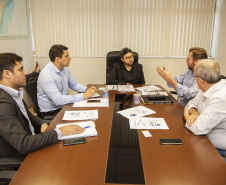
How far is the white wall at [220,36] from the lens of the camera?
3825mm

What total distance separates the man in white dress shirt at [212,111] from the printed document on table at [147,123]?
0.65ft

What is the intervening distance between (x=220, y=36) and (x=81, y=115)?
3.31 metres

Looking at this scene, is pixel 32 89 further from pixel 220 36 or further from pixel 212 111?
pixel 220 36

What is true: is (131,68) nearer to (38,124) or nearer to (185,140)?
(38,124)

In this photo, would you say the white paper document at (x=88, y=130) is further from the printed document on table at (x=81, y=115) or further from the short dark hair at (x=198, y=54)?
the short dark hair at (x=198, y=54)

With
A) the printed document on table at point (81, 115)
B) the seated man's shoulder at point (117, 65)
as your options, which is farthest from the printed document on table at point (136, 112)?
the seated man's shoulder at point (117, 65)

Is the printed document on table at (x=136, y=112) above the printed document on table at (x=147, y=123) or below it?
above

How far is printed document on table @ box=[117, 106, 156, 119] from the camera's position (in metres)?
1.88

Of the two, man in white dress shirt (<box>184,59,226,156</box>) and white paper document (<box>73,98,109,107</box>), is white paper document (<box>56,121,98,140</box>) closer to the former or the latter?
white paper document (<box>73,98,109,107</box>)

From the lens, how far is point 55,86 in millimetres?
2391

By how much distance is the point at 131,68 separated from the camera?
3477mm

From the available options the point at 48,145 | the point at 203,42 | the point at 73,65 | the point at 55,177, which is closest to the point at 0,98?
the point at 48,145

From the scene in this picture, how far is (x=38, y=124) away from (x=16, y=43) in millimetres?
2266

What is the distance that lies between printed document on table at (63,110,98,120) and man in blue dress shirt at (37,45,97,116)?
0.36 meters
